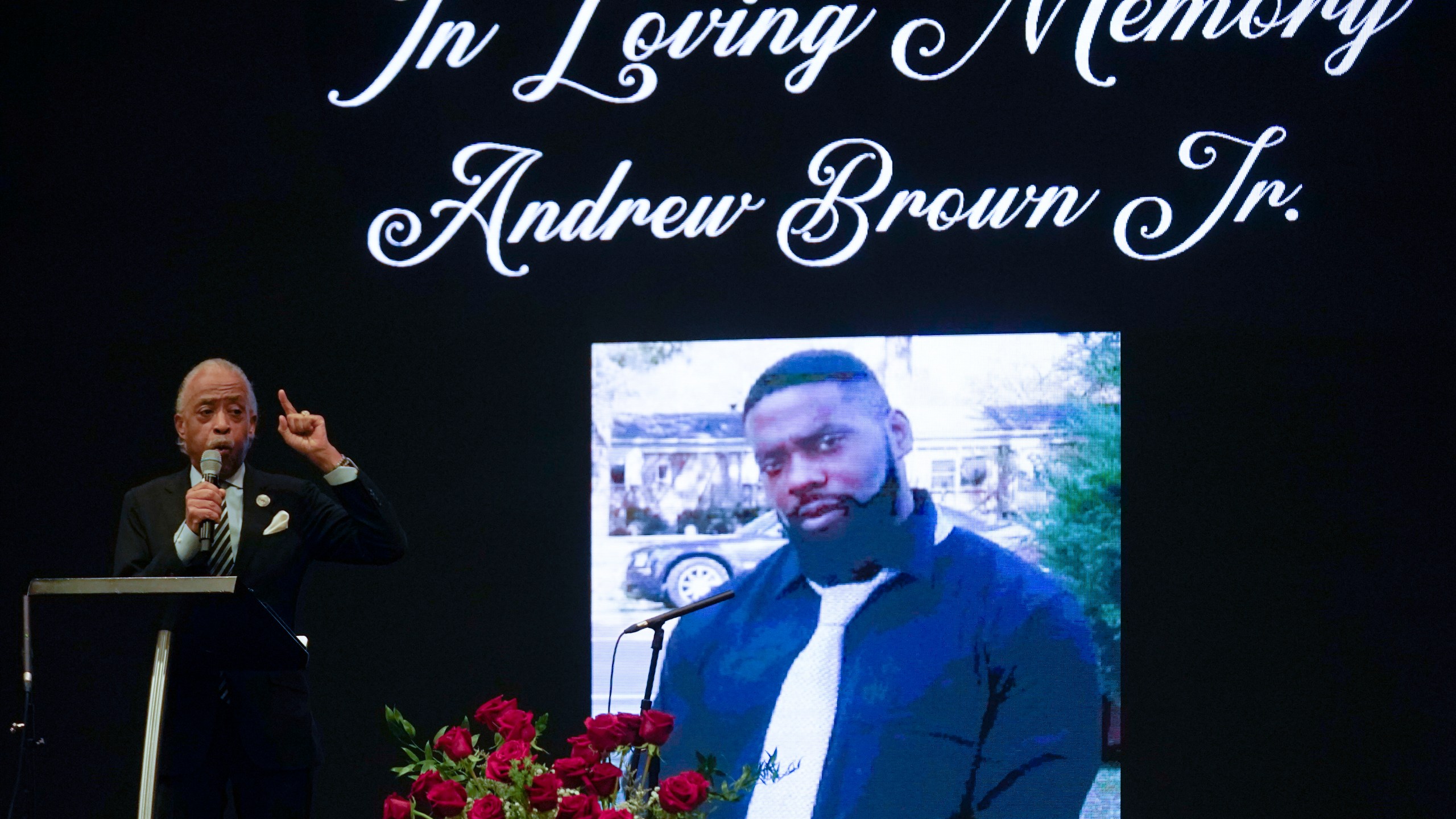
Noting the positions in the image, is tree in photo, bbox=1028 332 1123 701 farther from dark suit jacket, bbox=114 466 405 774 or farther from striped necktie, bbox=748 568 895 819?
dark suit jacket, bbox=114 466 405 774

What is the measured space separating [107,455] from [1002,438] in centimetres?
290

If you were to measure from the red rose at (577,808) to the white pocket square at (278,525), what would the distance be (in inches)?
63.5

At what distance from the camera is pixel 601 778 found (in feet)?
5.78

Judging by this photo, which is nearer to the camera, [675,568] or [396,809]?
[396,809]

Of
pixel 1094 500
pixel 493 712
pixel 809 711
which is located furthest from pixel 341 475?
pixel 1094 500

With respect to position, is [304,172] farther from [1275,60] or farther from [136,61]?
[1275,60]

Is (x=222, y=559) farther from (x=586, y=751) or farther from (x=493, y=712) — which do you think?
(x=586, y=751)

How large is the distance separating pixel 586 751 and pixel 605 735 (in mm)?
32

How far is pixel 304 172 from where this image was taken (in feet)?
15.8

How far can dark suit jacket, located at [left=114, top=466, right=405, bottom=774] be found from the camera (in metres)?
3.09

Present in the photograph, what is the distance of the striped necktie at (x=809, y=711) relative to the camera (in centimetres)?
450

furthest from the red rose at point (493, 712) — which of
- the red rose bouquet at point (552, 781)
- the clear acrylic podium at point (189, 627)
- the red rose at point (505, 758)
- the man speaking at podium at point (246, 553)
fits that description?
the man speaking at podium at point (246, 553)

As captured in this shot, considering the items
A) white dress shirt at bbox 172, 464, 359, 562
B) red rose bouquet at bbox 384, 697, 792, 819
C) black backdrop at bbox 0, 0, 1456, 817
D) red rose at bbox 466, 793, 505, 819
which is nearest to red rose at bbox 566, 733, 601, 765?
red rose bouquet at bbox 384, 697, 792, 819

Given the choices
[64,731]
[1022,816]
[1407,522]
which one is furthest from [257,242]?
[1407,522]
